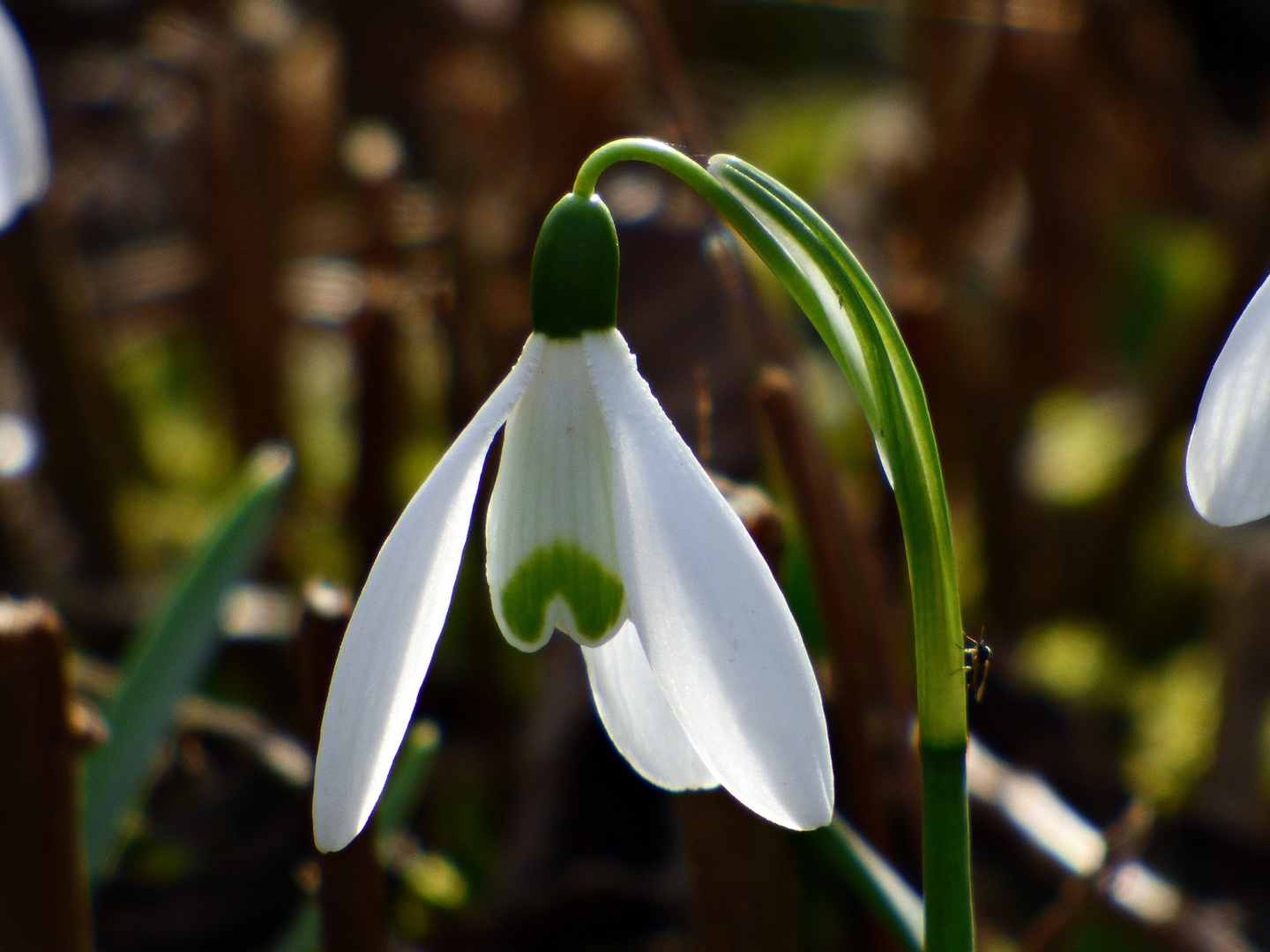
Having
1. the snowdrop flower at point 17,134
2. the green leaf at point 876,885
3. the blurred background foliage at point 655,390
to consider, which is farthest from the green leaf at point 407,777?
the snowdrop flower at point 17,134

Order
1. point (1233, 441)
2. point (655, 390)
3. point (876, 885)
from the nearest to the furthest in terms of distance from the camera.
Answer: point (1233, 441)
point (876, 885)
point (655, 390)

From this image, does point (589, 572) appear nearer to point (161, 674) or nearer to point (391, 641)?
point (391, 641)

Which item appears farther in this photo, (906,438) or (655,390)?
(655,390)

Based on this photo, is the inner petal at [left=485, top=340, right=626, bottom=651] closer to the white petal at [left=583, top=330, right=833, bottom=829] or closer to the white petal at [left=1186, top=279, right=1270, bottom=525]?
the white petal at [left=583, top=330, right=833, bottom=829]

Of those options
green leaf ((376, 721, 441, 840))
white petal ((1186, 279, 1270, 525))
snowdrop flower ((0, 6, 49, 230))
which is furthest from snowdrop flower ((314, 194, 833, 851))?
snowdrop flower ((0, 6, 49, 230))

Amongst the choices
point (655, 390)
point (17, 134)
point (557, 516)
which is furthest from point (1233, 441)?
point (655, 390)

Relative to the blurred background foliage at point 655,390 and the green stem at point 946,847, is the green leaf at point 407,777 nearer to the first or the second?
the blurred background foliage at point 655,390

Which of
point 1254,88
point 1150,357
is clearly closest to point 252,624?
point 1150,357
